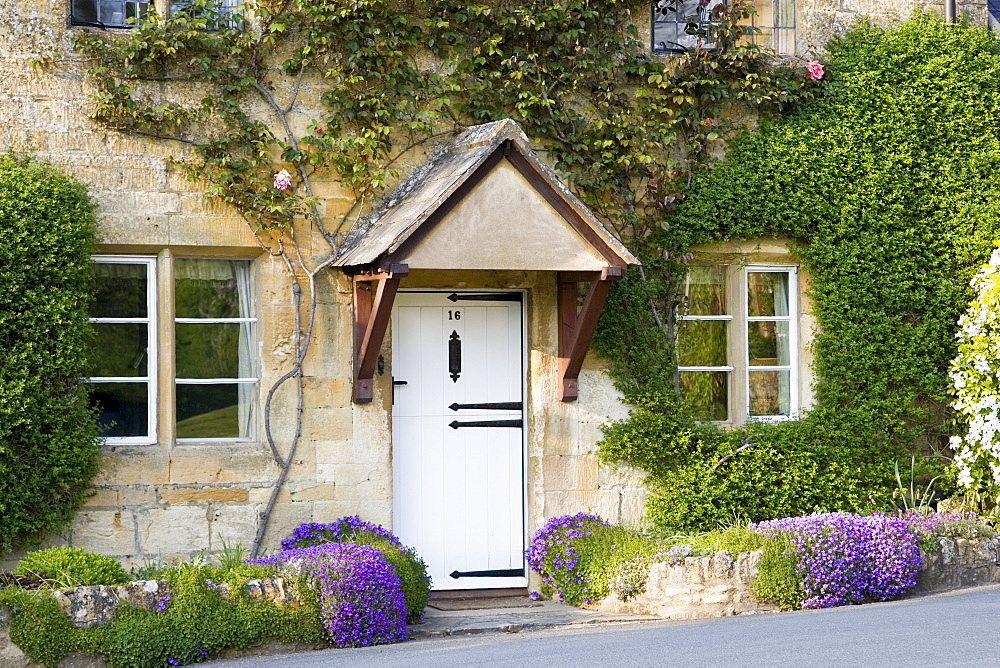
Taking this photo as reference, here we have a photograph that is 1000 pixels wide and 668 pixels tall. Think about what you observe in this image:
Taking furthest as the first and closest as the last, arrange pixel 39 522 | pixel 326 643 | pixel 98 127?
pixel 98 127 < pixel 39 522 < pixel 326 643

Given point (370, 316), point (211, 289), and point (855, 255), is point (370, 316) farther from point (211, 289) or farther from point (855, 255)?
point (855, 255)

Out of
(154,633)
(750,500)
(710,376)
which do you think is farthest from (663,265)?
(154,633)

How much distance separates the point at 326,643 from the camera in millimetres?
7141

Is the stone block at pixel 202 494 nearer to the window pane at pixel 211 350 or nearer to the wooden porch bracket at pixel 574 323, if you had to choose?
the window pane at pixel 211 350

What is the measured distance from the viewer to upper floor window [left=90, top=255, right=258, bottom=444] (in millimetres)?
8156

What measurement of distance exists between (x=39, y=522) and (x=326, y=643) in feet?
6.55

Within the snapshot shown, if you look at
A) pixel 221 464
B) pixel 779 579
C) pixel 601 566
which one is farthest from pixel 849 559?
pixel 221 464

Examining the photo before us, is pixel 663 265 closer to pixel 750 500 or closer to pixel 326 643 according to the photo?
pixel 750 500

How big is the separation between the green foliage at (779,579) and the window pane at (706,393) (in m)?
1.54

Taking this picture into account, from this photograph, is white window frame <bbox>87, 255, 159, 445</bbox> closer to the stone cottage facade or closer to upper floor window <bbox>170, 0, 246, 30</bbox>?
the stone cottage facade

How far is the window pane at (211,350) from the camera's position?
833 centimetres

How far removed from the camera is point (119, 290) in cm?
822

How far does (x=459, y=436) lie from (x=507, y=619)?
1462 millimetres

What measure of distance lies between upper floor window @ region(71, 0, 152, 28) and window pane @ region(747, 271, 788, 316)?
190 inches
